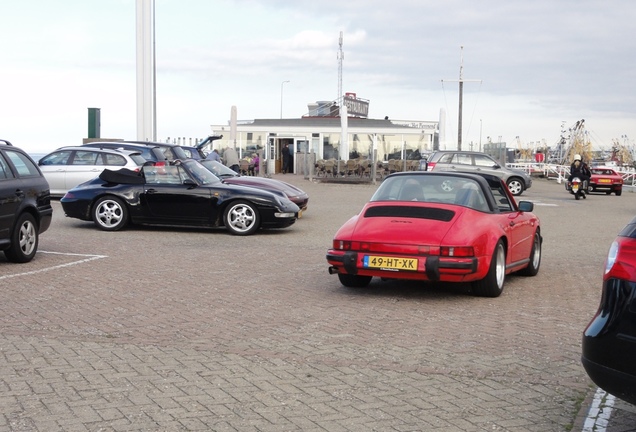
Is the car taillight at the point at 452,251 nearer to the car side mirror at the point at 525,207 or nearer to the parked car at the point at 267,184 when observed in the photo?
the car side mirror at the point at 525,207

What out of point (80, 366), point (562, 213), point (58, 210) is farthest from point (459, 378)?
point (562, 213)

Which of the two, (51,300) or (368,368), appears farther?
(51,300)

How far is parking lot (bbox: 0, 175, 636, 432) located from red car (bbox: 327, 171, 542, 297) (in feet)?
1.07

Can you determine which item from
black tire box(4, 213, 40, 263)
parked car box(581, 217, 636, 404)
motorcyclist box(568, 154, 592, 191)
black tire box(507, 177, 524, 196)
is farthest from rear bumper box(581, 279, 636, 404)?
black tire box(507, 177, 524, 196)

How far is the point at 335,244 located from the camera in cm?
949

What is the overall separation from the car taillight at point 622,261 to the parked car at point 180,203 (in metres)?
11.6

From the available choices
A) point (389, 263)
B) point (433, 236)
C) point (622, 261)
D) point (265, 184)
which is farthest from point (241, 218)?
point (622, 261)

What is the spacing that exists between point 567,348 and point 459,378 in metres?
1.45

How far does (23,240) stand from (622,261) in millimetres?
9050

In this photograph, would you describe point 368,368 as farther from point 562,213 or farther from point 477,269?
point 562,213

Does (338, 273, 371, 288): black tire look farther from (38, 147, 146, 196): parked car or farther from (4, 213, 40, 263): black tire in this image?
(38, 147, 146, 196): parked car

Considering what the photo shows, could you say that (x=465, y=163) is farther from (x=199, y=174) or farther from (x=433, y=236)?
(x=433, y=236)

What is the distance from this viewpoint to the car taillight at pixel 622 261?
4.43 meters

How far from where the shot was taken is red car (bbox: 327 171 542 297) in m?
8.99
